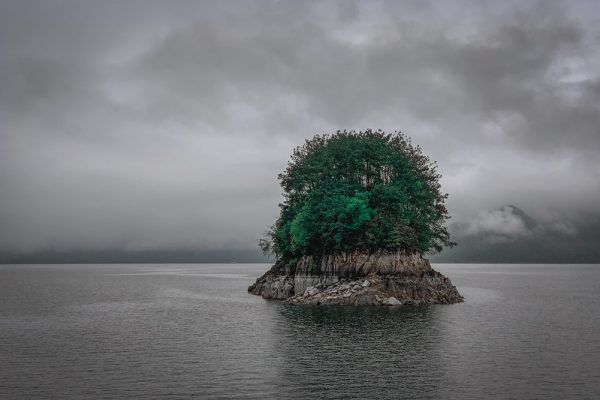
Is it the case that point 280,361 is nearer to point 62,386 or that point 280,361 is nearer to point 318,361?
point 318,361

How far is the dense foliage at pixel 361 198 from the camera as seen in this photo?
110125 millimetres

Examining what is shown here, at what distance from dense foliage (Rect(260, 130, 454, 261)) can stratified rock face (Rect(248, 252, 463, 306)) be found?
112 inches

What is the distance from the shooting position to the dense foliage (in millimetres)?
110125

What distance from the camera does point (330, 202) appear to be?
11281 cm

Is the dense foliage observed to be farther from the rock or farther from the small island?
the rock

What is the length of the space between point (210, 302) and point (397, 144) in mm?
60115

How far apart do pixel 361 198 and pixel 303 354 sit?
60185mm

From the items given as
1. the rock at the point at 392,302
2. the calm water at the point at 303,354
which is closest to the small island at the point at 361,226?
the rock at the point at 392,302

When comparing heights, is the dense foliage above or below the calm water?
above

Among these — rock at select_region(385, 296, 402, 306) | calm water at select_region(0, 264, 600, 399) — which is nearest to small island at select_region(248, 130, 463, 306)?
rock at select_region(385, 296, 402, 306)

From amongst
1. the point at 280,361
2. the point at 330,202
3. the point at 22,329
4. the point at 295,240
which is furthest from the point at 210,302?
the point at 280,361

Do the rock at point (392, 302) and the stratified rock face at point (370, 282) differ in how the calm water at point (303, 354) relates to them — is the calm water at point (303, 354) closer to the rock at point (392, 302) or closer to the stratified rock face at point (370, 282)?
the rock at point (392, 302)

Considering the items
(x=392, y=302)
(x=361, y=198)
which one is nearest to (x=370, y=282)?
(x=392, y=302)

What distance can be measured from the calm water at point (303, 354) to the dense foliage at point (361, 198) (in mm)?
21473
